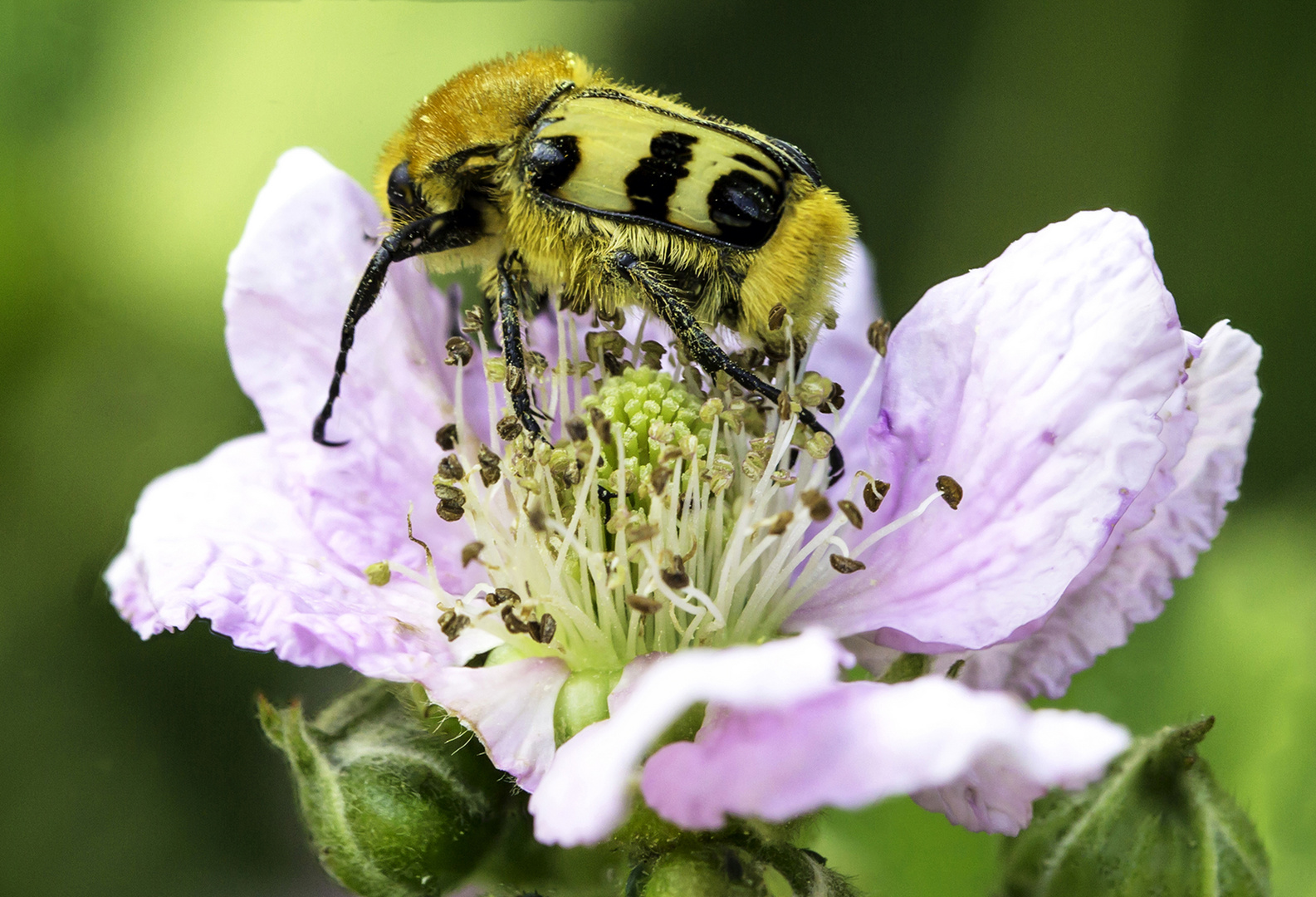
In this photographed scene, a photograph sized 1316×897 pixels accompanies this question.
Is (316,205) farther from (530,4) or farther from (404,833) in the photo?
(530,4)

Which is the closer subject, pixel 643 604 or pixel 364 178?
pixel 643 604

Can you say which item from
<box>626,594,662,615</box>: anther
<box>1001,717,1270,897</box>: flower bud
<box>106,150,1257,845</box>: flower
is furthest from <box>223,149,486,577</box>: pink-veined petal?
<box>1001,717,1270,897</box>: flower bud

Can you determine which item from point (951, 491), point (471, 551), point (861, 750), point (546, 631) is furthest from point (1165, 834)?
point (471, 551)

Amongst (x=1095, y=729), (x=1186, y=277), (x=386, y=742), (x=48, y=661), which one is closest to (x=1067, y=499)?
(x=1095, y=729)

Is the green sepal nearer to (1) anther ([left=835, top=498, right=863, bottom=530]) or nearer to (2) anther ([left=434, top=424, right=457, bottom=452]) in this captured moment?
(1) anther ([left=835, top=498, right=863, bottom=530])

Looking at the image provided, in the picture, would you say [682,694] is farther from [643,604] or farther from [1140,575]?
[1140,575]

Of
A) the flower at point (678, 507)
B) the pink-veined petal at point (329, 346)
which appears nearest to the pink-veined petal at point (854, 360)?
the flower at point (678, 507)
